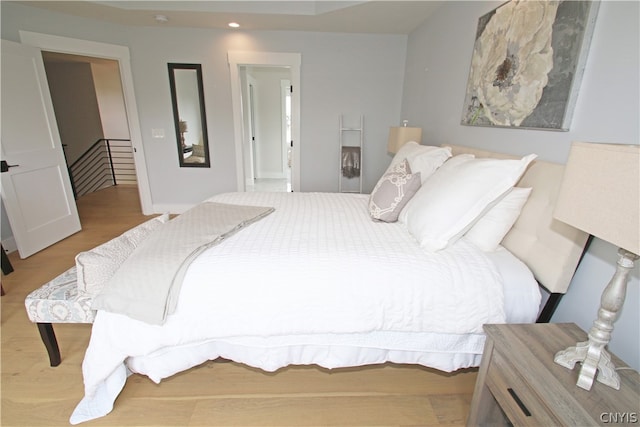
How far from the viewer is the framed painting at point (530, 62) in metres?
1.36

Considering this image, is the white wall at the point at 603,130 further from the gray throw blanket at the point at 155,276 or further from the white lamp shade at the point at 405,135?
the gray throw blanket at the point at 155,276

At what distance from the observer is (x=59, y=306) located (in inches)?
55.4

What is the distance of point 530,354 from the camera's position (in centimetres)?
99

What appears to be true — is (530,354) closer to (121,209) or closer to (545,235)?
(545,235)

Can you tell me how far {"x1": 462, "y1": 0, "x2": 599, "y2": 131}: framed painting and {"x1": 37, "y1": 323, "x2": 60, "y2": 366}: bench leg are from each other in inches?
110

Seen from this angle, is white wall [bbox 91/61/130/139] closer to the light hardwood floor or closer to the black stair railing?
the black stair railing

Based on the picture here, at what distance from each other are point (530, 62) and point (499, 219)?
3.00 feet

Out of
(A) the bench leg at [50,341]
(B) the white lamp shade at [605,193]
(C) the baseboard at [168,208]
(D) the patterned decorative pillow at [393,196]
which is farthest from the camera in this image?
(C) the baseboard at [168,208]

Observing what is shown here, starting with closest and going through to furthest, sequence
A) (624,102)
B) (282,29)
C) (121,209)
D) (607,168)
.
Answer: (607,168) → (624,102) → (282,29) → (121,209)

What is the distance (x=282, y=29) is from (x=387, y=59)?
4.38 feet

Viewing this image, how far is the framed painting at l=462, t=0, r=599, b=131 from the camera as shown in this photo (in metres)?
1.36

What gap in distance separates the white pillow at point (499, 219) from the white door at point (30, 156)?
382 cm

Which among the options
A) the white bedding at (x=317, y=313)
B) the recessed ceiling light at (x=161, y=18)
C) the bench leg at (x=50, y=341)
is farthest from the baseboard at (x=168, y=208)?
the white bedding at (x=317, y=313)

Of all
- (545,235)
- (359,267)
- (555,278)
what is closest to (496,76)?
(545,235)
